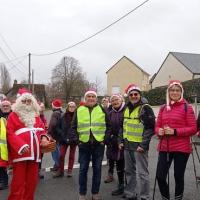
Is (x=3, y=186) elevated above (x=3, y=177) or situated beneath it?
situated beneath

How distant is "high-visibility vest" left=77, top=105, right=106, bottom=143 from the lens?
6736 millimetres

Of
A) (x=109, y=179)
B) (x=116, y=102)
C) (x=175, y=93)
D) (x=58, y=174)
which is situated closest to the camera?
(x=175, y=93)

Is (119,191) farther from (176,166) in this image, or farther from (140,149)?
(176,166)

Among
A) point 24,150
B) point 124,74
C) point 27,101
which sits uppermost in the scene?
point 124,74

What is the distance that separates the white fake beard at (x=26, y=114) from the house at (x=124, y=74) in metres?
69.2

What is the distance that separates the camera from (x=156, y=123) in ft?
20.3

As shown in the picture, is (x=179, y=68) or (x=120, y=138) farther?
(x=179, y=68)

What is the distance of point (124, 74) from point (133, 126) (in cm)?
7025

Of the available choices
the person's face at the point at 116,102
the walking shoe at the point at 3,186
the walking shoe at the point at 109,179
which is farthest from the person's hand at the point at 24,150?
the walking shoe at the point at 109,179

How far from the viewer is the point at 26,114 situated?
235 inches

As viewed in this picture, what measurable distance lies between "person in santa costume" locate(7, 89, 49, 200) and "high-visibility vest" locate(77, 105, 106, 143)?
81 centimetres

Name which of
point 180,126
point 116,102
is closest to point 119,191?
point 116,102

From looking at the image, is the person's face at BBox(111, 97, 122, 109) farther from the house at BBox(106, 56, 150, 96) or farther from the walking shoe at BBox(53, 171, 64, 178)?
the house at BBox(106, 56, 150, 96)

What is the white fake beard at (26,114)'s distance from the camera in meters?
5.94
